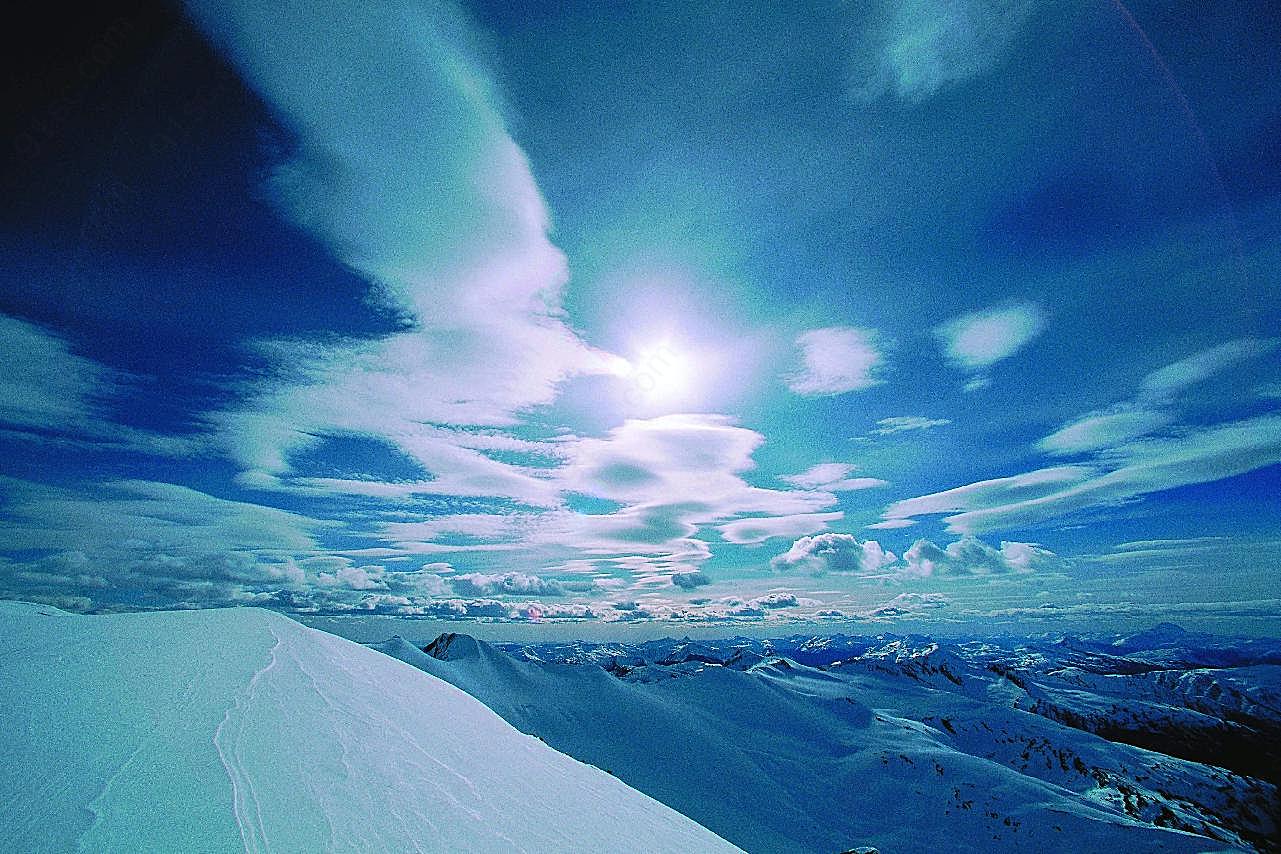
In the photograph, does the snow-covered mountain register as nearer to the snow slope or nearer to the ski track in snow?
the snow slope

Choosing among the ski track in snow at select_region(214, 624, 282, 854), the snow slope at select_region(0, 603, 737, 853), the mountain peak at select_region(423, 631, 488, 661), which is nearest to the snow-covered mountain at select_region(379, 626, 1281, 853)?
the mountain peak at select_region(423, 631, 488, 661)

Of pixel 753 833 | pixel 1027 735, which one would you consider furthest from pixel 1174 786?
pixel 753 833

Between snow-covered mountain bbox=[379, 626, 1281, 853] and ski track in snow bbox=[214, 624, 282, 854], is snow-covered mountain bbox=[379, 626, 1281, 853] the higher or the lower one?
the lower one

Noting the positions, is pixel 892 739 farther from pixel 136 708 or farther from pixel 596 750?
pixel 136 708

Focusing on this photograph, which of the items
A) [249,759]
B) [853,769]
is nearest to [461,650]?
[853,769]

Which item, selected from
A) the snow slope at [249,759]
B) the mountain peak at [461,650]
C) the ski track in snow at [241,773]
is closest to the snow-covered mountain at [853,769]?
the mountain peak at [461,650]

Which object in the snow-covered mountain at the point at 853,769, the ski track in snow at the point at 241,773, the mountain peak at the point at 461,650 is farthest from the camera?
the mountain peak at the point at 461,650

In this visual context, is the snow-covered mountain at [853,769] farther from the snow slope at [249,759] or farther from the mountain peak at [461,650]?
the snow slope at [249,759]

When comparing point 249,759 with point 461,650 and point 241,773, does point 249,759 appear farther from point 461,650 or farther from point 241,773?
point 461,650

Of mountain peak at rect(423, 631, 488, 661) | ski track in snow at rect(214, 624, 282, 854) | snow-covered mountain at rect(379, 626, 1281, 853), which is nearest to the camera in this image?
ski track in snow at rect(214, 624, 282, 854)
